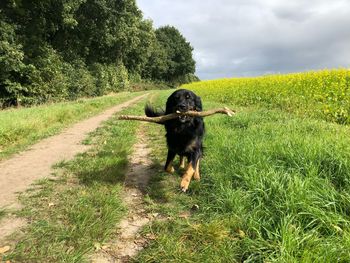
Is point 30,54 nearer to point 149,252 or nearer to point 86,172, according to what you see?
point 86,172

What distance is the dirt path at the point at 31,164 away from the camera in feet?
13.9

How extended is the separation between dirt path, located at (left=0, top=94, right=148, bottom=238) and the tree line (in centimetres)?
1007

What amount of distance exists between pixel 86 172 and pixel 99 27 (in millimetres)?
23646

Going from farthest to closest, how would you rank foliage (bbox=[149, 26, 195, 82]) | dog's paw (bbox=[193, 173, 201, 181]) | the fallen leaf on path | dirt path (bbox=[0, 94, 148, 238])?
foliage (bbox=[149, 26, 195, 82]) < dog's paw (bbox=[193, 173, 201, 181]) < dirt path (bbox=[0, 94, 148, 238]) < the fallen leaf on path

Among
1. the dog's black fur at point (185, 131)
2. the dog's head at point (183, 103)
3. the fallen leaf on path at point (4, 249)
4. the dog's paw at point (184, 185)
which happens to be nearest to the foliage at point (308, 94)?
the dog's head at point (183, 103)

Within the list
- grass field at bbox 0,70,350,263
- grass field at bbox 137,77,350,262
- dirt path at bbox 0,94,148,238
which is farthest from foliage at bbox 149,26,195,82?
grass field at bbox 137,77,350,262

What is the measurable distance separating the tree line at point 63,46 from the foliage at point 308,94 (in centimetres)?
1151

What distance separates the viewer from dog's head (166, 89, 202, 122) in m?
5.09

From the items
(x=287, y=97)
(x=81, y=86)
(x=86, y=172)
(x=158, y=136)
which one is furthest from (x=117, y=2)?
(x=86, y=172)

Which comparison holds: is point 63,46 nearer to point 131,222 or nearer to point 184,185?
point 184,185

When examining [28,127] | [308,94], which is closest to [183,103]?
[28,127]

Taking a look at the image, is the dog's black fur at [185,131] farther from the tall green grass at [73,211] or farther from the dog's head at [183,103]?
the tall green grass at [73,211]

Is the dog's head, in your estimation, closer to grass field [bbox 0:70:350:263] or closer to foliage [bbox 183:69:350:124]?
grass field [bbox 0:70:350:263]

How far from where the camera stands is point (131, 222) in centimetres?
377
